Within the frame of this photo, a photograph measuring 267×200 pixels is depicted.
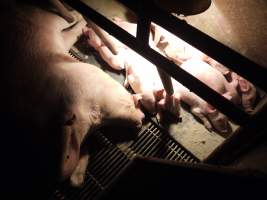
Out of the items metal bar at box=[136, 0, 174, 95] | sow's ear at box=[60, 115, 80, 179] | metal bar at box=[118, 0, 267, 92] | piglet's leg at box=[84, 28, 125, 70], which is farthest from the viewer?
piglet's leg at box=[84, 28, 125, 70]

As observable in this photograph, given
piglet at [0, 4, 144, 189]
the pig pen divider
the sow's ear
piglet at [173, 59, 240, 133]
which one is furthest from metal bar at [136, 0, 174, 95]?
piglet at [173, 59, 240, 133]

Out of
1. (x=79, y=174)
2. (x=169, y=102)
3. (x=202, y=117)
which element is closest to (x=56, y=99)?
(x=79, y=174)

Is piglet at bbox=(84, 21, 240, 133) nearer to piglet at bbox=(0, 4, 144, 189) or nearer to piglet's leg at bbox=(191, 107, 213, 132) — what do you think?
piglet's leg at bbox=(191, 107, 213, 132)

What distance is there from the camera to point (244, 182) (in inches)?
43.4

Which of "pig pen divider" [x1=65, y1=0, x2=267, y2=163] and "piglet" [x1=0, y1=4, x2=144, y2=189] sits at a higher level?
"pig pen divider" [x1=65, y1=0, x2=267, y2=163]

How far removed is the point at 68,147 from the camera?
2023mm

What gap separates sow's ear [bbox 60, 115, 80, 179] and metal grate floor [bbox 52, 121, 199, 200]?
402 millimetres

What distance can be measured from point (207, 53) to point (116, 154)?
137 centimetres

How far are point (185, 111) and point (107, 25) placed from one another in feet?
3.74

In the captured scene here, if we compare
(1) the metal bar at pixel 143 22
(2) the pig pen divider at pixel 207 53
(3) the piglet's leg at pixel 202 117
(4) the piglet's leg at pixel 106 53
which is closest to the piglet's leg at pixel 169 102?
(3) the piglet's leg at pixel 202 117

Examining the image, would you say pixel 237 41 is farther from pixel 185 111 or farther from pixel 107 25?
pixel 185 111

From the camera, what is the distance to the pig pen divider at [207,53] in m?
1.40

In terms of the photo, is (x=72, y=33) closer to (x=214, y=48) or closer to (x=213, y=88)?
(x=213, y=88)

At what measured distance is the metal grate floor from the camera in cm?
239
